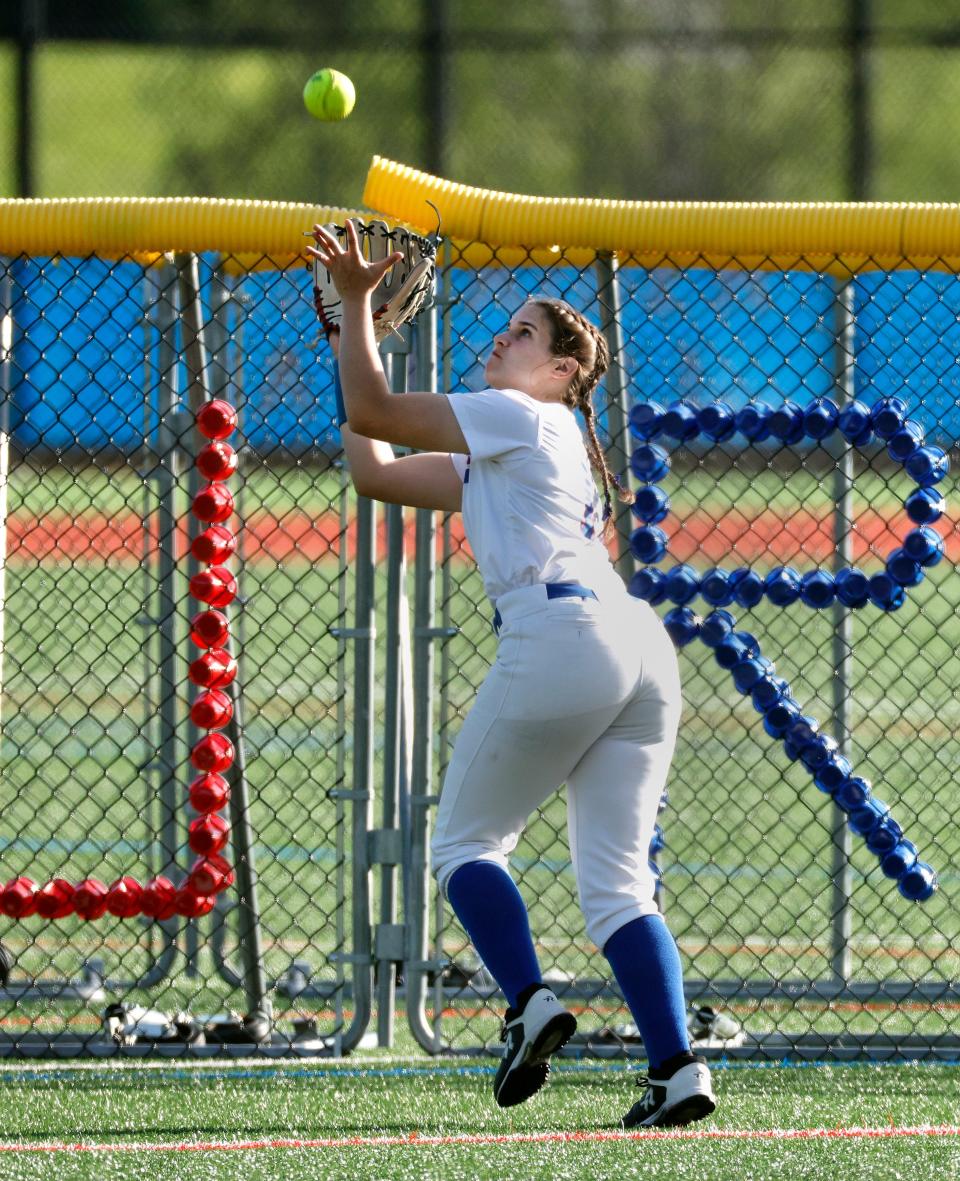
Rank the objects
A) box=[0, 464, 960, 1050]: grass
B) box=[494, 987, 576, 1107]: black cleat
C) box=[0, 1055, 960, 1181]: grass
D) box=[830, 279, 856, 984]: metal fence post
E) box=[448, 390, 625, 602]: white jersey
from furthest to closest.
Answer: box=[0, 464, 960, 1050]: grass
box=[830, 279, 856, 984]: metal fence post
box=[0, 1055, 960, 1181]: grass
box=[448, 390, 625, 602]: white jersey
box=[494, 987, 576, 1107]: black cleat

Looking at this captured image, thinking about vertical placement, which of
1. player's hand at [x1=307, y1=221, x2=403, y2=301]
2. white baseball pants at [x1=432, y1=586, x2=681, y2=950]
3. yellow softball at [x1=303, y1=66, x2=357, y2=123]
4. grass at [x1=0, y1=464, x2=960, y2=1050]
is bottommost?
grass at [x1=0, y1=464, x2=960, y2=1050]

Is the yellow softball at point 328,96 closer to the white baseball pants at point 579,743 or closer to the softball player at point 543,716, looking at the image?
the softball player at point 543,716

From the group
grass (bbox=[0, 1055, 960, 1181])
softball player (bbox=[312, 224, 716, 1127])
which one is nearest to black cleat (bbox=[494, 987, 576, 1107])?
softball player (bbox=[312, 224, 716, 1127])

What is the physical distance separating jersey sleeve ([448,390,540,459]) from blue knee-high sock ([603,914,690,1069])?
91 centimetres

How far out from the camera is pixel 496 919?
3404mm

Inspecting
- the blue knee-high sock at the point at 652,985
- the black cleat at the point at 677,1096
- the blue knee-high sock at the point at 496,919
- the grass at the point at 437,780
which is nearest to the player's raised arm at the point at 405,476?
the blue knee-high sock at the point at 496,919

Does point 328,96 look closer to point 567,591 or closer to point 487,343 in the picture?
point 567,591

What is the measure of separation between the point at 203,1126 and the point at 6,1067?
83 centimetres

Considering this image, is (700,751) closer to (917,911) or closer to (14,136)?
(917,911)

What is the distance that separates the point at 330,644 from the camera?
12.2 m

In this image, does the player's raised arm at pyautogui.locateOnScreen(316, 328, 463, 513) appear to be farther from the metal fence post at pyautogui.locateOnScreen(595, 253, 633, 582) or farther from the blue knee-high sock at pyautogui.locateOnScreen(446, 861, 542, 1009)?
the metal fence post at pyautogui.locateOnScreen(595, 253, 633, 582)

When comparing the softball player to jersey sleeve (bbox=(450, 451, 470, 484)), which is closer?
the softball player

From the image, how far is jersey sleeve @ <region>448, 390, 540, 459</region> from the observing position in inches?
132

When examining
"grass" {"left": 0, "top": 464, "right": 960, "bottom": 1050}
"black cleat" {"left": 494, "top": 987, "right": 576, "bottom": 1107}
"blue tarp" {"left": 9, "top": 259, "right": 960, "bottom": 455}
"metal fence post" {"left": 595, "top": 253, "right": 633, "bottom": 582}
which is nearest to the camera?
"black cleat" {"left": 494, "top": 987, "right": 576, "bottom": 1107}
